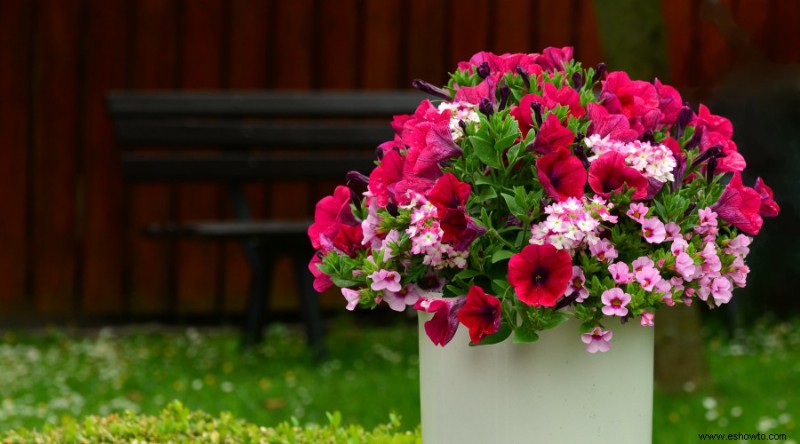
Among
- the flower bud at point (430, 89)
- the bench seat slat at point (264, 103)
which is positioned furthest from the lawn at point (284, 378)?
the flower bud at point (430, 89)

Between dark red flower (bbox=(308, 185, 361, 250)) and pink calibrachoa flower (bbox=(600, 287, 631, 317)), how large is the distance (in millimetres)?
574

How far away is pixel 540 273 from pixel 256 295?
385 centimetres

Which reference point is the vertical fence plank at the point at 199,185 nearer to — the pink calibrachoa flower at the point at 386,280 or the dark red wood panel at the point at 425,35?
the dark red wood panel at the point at 425,35

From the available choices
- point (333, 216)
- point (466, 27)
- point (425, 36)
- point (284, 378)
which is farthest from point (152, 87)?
point (333, 216)

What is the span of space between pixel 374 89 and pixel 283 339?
5.17ft

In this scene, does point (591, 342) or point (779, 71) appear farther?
point (779, 71)

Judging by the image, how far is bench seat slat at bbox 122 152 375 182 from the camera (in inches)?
232

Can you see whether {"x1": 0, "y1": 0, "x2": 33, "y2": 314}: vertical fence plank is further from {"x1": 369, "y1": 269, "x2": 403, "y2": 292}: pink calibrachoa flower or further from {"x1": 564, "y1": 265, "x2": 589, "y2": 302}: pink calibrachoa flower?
{"x1": 564, "y1": 265, "x2": 589, "y2": 302}: pink calibrachoa flower

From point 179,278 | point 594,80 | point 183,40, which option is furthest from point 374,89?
point 594,80

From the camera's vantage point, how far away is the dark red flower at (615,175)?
2105 mm

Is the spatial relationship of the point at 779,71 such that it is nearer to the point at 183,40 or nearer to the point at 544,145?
the point at 183,40

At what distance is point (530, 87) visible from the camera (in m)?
2.28

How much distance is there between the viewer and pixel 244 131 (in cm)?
601

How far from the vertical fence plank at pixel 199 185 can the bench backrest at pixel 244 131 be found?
56 cm
